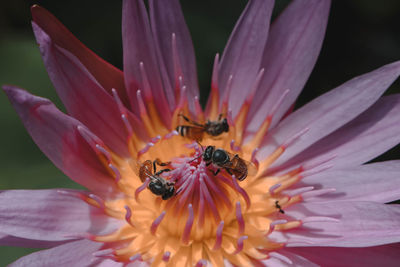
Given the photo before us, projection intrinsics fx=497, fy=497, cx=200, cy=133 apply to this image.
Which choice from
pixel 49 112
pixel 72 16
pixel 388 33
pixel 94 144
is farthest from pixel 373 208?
pixel 72 16

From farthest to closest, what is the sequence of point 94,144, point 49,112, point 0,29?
1. point 0,29
2. point 94,144
3. point 49,112

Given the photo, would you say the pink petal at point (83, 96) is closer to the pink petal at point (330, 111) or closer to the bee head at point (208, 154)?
the bee head at point (208, 154)

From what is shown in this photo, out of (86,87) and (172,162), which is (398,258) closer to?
(172,162)

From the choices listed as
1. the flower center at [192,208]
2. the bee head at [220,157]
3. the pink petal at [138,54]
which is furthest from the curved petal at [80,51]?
the bee head at [220,157]

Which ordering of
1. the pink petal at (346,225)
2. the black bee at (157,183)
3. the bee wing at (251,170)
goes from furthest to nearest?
the bee wing at (251,170), the black bee at (157,183), the pink petal at (346,225)

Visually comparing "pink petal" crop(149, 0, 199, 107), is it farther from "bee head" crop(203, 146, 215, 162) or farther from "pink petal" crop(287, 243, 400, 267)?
"pink petal" crop(287, 243, 400, 267)

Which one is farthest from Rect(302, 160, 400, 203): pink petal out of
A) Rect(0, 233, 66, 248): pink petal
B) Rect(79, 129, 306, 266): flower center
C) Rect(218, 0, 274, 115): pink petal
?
Rect(0, 233, 66, 248): pink petal
